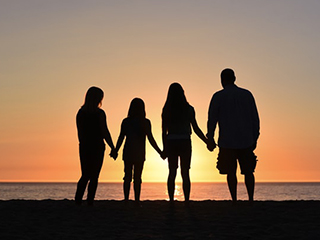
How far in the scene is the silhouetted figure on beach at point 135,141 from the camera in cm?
1137

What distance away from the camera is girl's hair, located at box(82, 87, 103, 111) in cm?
1100

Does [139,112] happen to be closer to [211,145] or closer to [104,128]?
[104,128]

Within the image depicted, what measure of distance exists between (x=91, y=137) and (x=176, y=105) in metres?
1.74

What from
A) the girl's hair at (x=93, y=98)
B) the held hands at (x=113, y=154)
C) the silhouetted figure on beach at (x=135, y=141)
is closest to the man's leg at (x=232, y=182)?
the silhouetted figure on beach at (x=135, y=141)

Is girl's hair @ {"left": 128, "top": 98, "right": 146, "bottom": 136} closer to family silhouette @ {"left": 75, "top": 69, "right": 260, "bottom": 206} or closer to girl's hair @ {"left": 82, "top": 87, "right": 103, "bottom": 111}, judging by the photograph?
family silhouette @ {"left": 75, "top": 69, "right": 260, "bottom": 206}

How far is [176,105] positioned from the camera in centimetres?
1087

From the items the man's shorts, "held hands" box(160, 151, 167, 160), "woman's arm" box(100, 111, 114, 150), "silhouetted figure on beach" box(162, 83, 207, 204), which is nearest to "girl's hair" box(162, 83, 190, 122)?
"silhouetted figure on beach" box(162, 83, 207, 204)

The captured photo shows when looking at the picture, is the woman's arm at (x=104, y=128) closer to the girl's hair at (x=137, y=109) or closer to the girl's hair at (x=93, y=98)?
the girl's hair at (x=93, y=98)

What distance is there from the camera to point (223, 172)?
34.6 feet

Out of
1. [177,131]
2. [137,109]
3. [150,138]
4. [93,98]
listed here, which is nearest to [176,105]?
[177,131]
